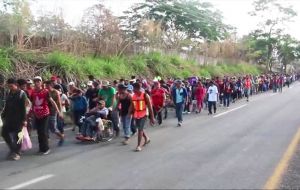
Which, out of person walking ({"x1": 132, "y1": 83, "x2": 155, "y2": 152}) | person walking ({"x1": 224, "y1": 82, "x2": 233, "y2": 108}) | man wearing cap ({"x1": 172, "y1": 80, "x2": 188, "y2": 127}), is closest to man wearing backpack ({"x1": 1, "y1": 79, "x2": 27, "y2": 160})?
person walking ({"x1": 132, "y1": 83, "x2": 155, "y2": 152})

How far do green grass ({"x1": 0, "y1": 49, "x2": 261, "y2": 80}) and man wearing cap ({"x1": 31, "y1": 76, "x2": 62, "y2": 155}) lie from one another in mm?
6209

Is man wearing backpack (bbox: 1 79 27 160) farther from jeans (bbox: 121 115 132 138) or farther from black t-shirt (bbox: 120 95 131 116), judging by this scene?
black t-shirt (bbox: 120 95 131 116)

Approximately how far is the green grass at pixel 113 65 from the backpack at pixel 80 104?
4.21 meters

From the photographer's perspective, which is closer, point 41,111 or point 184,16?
point 41,111

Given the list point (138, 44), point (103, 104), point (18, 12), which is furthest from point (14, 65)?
point (138, 44)

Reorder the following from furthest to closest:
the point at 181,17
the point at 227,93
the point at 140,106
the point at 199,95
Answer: the point at 181,17, the point at 227,93, the point at 199,95, the point at 140,106

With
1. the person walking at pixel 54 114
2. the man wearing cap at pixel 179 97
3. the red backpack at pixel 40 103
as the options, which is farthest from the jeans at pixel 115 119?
the man wearing cap at pixel 179 97

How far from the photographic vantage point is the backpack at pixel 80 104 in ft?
44.9

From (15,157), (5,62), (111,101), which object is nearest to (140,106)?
(111,101)

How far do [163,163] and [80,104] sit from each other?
4772mm

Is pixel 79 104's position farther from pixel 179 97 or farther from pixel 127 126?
pixel 179 97

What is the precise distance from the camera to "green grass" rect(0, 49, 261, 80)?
19344mm

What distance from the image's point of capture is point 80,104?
44.9 feet

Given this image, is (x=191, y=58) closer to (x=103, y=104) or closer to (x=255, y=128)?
(x=255, y=128)
